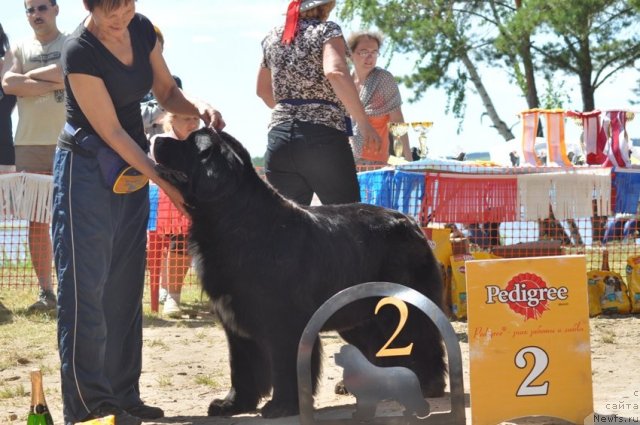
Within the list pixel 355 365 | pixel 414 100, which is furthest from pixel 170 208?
pixel 414 100

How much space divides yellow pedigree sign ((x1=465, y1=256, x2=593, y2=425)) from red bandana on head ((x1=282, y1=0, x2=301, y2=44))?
1761mm

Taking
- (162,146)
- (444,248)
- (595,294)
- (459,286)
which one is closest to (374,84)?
(444,248)

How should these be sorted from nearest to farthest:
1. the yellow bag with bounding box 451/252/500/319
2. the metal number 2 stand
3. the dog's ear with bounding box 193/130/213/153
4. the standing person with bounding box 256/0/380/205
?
the metal number 2 stand → the dog's ear with bounding box 193/130/213/153 → the standing person with bounding box 256/0/380/205 → the yellow bag with bounding box 451/252/500/319

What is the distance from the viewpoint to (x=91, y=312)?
3.68 meters

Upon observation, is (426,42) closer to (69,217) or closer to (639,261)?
(639,261)

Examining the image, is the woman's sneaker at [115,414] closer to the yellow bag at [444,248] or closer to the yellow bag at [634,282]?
the yellow bag at [444,248]

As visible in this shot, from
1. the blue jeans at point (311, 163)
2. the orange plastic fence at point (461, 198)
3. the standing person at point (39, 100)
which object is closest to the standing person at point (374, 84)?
the orange plastic fence at point (461, 198)

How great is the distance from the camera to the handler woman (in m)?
3.60

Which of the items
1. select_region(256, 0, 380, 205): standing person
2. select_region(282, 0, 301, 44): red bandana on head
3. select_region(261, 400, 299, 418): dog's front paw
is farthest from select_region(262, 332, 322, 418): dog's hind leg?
select_region(282, 0, 301, 44): red bandana on head

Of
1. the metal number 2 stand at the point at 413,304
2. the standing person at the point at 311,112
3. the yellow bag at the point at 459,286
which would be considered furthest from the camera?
the yellow bag at the point at 459,286

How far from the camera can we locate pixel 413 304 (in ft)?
10.8

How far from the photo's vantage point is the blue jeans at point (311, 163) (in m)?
4.58

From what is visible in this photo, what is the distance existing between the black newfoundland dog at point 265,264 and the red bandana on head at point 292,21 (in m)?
0.97

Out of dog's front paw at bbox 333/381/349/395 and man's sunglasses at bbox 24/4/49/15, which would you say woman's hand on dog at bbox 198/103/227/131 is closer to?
dog's front paw at bbox 333/381/349/395
